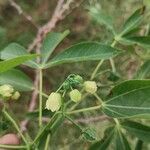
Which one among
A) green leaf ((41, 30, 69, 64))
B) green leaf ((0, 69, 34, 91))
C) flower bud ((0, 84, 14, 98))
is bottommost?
flower bud ((0, 84, 14, 98))

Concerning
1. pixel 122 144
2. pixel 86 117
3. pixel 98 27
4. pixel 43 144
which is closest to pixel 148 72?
pixel 122 144

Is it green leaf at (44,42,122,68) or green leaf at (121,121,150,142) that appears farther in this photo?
green leaf at (121,121,150,142)

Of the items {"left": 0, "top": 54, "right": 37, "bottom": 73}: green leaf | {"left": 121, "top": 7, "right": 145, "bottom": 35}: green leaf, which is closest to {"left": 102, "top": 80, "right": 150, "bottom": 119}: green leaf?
{"left": 0, "top": 54, "right": 37, "bottom": 73}: green leaf

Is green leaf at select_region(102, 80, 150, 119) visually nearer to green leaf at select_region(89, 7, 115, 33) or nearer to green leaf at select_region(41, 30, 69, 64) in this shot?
green leaf at select_region(41, 30, 69, 64)

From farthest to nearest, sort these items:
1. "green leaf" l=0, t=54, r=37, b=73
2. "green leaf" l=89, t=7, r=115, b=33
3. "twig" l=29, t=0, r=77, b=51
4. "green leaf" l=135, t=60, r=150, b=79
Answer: "twig" l=29, t=0, r=77, b=51, "green leaf" l=89, t=7, r=115, b=33, "green leaf" l=135, t=60, r=150, b=79, "green leaf" l=0, t=54, r=37, b=73

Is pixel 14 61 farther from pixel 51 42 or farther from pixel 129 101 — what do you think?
pixel 51 42

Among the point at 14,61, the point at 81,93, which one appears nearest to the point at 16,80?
the point at 81,93

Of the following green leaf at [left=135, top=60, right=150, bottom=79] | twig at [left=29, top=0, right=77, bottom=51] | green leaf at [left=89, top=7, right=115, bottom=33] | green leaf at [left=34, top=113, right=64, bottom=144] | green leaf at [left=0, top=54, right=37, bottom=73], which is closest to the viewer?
Answer: green leaf at [left=0, top=54, right=37, bottom=73]
